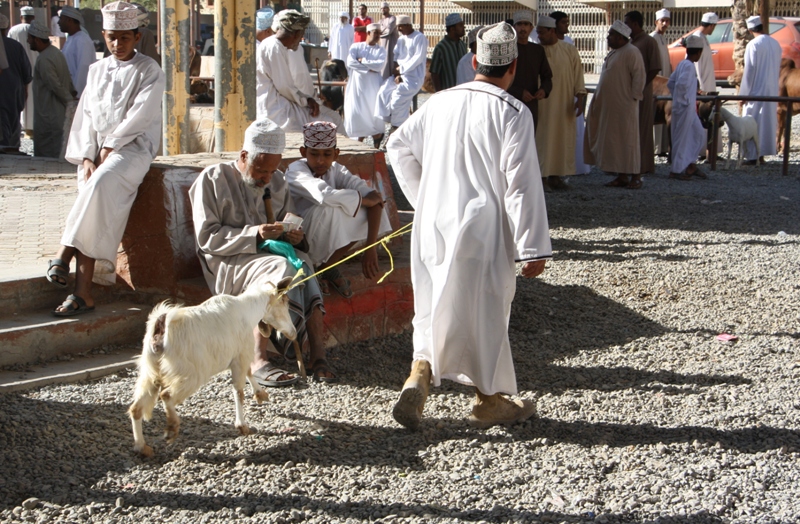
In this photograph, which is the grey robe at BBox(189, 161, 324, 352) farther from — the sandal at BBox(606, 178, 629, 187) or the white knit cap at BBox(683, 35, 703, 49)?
the white knit cap at BBox(683, 35, 703, 49)

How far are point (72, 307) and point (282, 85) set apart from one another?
3366mm

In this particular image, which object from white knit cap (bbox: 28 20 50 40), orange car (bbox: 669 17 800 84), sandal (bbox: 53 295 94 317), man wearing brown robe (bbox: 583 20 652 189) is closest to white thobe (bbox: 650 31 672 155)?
man wearing brown robe (bbox: 583 20 652 189)

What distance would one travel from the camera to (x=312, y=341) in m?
4.74

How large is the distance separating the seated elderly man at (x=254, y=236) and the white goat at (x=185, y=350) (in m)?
0.58

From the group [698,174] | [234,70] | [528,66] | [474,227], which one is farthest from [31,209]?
[698,174]

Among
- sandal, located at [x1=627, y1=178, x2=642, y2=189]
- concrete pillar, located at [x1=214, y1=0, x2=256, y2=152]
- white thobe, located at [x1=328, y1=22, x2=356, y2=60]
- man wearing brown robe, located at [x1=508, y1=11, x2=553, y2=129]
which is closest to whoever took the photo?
concrete pillar, located at [x1=214, y1=0, x2=256, y2=152]

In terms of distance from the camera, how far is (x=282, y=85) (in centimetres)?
769

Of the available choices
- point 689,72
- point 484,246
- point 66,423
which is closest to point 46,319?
point 66,423

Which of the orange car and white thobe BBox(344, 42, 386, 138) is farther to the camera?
the orange car

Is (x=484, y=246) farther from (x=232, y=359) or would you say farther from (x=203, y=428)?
(x=203, y=428)

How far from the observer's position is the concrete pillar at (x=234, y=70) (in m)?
6.76

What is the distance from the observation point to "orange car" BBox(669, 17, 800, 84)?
1825cm

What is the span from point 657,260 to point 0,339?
16.3 ft

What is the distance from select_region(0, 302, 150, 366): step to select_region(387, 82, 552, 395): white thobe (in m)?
1.81
